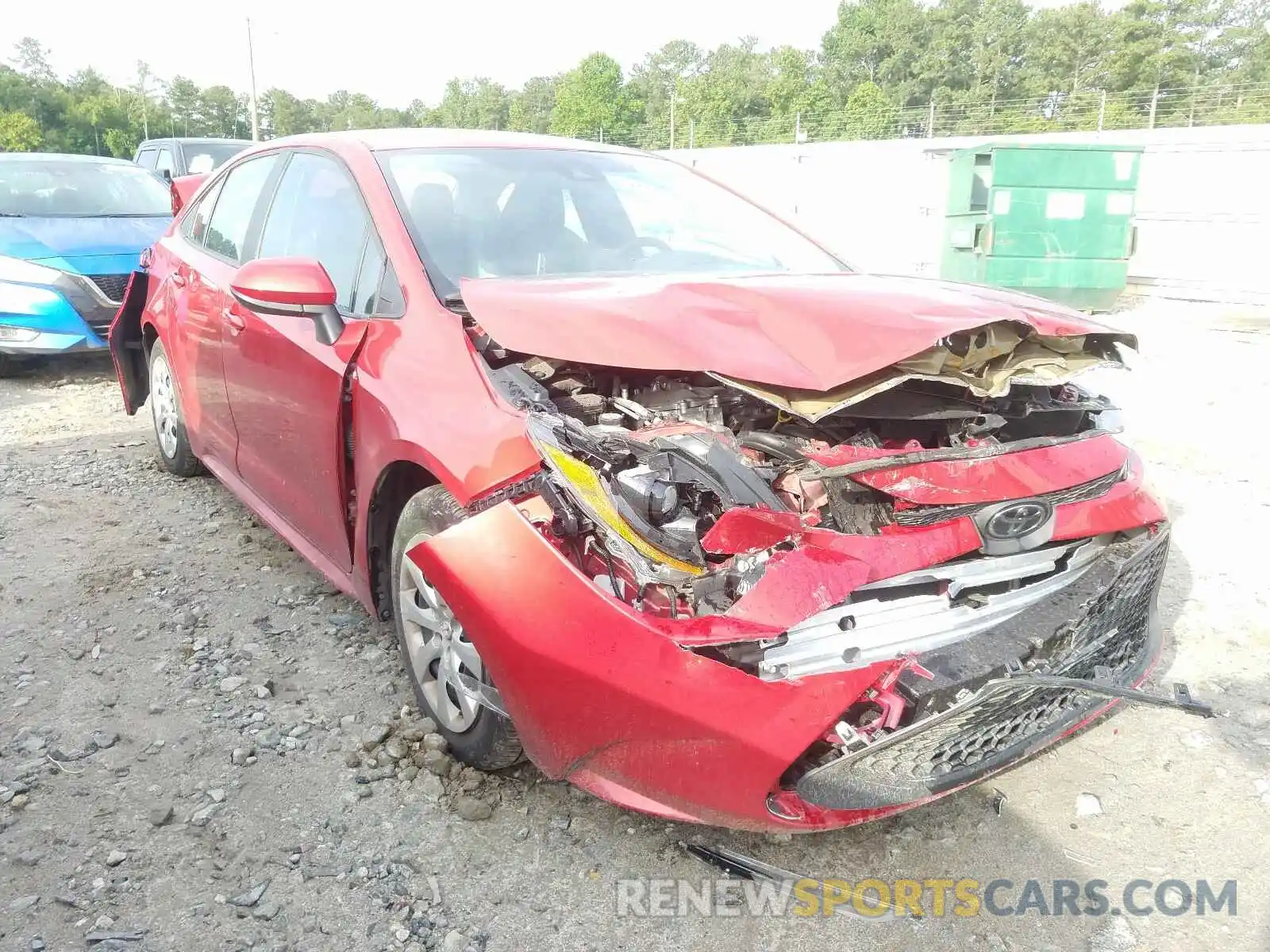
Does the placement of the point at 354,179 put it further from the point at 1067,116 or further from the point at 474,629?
the point at 1067,116

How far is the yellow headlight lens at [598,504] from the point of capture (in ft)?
6.04

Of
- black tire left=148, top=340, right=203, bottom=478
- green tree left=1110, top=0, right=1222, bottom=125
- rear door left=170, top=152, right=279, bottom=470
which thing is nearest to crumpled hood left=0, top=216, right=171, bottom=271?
black tire left=148, top=340, right=203, bottom=478

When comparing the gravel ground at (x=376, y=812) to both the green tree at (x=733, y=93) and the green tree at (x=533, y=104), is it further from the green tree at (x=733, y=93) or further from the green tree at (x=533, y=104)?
the green tree at (x=533, y=104)

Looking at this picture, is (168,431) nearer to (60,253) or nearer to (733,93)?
(60,253)

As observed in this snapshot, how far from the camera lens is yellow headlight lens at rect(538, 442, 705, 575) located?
1.84 metres

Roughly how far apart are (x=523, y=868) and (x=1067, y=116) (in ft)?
95.1

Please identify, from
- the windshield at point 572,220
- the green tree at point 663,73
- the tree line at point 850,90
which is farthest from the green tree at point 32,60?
the windshield at point 572,220

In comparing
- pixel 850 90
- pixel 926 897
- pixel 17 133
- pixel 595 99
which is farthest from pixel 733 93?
pixel 926 897

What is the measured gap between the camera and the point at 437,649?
7.97ft

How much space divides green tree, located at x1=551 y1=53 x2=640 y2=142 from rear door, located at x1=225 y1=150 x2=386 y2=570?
74024 mm

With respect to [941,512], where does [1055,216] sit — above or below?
above

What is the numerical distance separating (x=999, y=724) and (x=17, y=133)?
6257cm

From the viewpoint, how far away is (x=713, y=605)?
1810mm

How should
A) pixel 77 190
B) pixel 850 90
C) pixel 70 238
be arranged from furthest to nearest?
pixel 850 90 → pixel 77 190 → pixel 70 238
